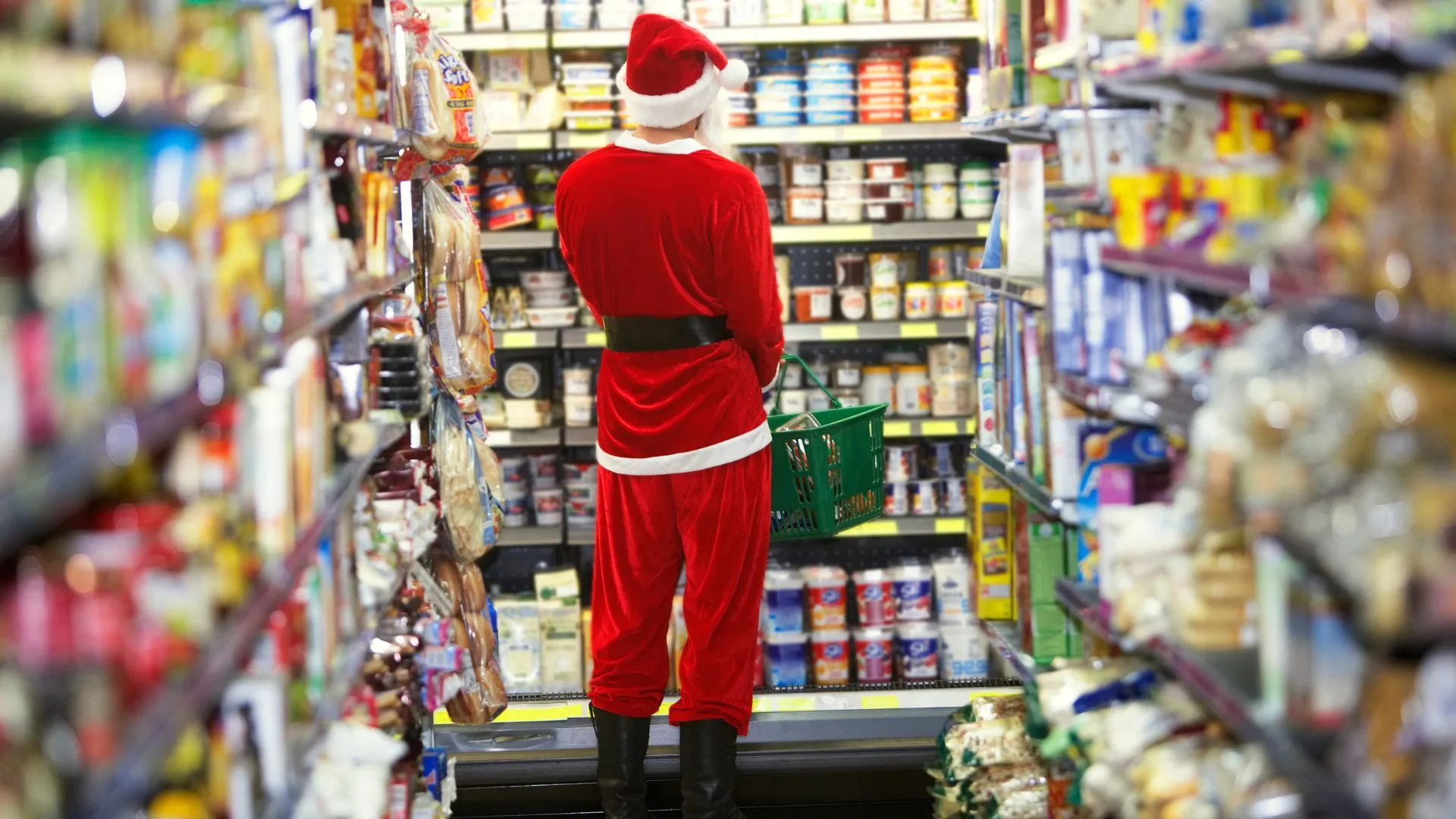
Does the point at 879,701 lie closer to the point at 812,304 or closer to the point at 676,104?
the point at 812,304

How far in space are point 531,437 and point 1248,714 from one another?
355cm

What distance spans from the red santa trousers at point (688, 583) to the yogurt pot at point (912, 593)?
1.31 metres

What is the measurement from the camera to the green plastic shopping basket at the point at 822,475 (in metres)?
4.25

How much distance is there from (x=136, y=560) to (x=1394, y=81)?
1642 mm

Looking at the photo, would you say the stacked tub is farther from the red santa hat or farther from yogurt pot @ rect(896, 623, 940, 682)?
yogurt pot @ rect(896, 623, 940, 682)

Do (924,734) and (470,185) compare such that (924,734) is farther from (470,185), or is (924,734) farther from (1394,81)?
(1394,81)

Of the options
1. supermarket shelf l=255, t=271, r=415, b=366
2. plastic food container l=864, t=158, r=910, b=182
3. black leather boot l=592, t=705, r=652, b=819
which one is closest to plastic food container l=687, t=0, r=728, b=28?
plastic food container l=864, t=158, r=910, b=182

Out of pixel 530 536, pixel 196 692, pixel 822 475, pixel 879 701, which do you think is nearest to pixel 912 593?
pixel 879 701

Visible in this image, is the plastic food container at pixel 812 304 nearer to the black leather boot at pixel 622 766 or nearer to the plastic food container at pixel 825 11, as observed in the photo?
the plastic food container at pixel 825 11

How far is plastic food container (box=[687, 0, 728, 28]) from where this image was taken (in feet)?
16.7

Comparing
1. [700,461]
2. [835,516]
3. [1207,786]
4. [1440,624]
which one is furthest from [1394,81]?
[835,516]

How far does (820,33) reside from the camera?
5.09 meters

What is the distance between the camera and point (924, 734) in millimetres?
4910

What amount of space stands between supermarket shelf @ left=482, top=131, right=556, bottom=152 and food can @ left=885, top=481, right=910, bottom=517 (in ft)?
5.30
